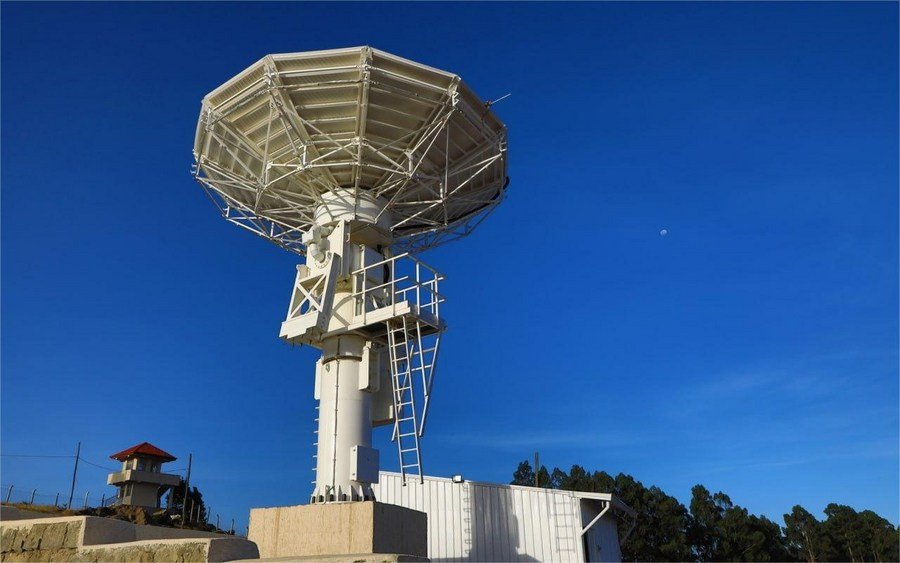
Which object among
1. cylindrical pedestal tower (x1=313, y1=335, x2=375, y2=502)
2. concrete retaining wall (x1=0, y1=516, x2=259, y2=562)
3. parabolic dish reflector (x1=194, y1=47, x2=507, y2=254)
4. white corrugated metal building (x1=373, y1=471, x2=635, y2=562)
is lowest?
concrete retaining wall (x1=0, y1=516, x2=259, y2=562)

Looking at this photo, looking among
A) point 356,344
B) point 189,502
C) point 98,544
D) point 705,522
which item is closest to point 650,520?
point 705,522

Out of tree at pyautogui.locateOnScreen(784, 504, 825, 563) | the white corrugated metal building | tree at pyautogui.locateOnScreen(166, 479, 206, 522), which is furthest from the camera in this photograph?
tree at pyautogui.locateOnScreen(784, 504, 825, 563)

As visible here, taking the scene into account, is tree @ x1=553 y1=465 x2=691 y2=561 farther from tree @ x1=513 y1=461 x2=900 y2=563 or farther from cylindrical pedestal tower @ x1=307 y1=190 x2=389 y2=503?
cylindrical pedestal tower @ x1=307 y1=190 x2=389 y2=503

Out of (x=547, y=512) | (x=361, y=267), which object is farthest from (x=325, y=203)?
(x=547, y=512)

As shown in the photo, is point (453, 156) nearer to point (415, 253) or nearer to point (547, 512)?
point (415, 253)

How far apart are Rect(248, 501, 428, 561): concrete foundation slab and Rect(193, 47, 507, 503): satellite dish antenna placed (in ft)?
3.04

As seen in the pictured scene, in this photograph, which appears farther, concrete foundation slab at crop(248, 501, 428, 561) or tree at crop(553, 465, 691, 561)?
tree at crop(553, 465, 691, 561)

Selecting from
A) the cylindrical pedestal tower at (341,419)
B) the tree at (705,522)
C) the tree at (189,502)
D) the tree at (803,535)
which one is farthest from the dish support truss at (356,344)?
the tree at (803,535)

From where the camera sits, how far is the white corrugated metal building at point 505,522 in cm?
1950

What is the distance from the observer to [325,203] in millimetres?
17984

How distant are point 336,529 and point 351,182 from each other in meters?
8.84

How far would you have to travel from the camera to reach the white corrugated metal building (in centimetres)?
1950

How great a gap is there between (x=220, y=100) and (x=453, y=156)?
6.16 metres

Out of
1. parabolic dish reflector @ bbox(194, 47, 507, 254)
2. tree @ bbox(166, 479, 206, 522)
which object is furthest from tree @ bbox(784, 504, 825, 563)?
parabolic dish reflector @ bbox(194, 47, 507, 254)
